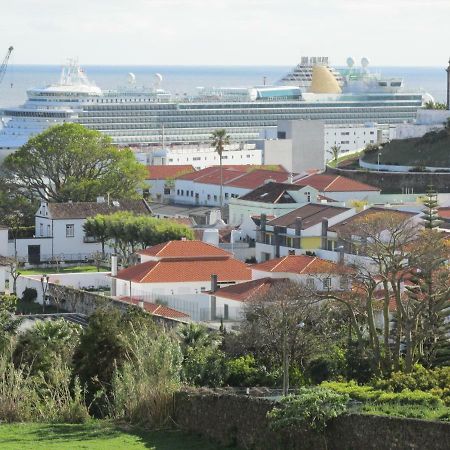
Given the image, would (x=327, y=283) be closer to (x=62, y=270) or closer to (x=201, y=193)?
(x=62, y=270)

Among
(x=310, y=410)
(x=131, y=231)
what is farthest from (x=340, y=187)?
(x=310, y=410)

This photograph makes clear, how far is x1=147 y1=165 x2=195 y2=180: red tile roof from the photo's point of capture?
106m

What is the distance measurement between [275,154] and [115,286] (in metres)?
68.3

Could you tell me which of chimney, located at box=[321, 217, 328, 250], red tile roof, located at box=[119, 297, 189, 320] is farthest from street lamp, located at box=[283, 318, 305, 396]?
chimney, located at box=[321, 217, 328, 250]

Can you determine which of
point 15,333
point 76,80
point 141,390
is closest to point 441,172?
point 15,333

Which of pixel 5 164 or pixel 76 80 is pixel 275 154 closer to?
pixel 5 164

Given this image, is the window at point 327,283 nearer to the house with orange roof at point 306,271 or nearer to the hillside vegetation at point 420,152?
the house with orange roof at point 306,271

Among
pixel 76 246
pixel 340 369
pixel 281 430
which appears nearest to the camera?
pixel 281 430

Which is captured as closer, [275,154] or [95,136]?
[95,136]

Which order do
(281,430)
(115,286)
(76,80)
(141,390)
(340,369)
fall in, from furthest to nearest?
(76,80) < (115,286) < (340,369) < (141,390) < (281,430)

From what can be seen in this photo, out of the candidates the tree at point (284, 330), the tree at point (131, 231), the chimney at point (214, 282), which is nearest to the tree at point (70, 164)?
the tree at point (131, 231)

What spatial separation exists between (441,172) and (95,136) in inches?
685

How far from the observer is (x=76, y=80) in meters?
174

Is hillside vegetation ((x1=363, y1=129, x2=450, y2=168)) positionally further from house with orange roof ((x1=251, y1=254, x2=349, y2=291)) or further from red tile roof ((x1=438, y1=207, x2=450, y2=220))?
house with orange roof ((x1=251, y1=254, x2=349, y2=291))
